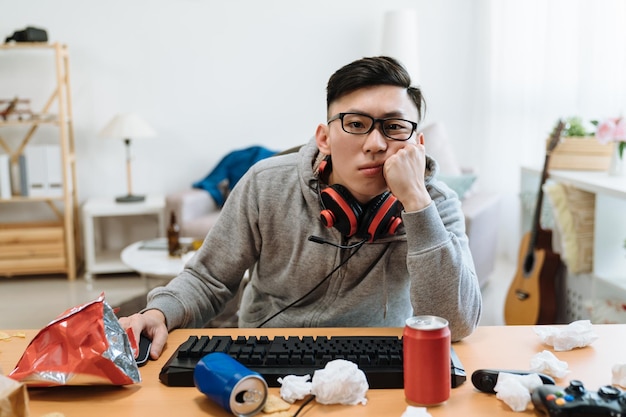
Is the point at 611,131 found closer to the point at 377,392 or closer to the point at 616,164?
the point at 616,164

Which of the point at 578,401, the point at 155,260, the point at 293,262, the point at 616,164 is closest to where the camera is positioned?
the point at 578,401

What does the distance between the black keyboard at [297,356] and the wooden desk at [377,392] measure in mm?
20

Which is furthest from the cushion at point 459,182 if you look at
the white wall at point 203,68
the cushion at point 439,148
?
the white wall at point 203,68

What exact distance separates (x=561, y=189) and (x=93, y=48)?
3.19 metres

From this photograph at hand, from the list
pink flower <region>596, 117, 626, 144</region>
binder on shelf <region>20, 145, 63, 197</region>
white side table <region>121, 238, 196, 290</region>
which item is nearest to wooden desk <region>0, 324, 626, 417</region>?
pink flower <region>596, 117, 626, 144</region>

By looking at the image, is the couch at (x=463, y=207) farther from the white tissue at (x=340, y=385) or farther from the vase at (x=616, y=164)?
the white tissue at (x=340, y=385)

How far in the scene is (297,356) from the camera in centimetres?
111

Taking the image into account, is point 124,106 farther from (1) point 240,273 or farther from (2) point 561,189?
(1) point 240,273

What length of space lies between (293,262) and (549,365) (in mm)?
635

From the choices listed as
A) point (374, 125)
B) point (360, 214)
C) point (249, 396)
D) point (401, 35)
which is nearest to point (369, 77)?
point (374, 125)

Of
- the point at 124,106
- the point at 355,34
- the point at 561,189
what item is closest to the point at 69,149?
the point at 124,106

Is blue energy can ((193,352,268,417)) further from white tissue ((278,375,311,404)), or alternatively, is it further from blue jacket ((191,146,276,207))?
blue jacket ((191,146,276,207))

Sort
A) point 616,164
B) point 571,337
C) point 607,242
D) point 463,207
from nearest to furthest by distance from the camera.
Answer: point 571,337 → point 607,242 → point 616,164 → point 463,207

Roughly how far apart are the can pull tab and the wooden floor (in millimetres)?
2512
